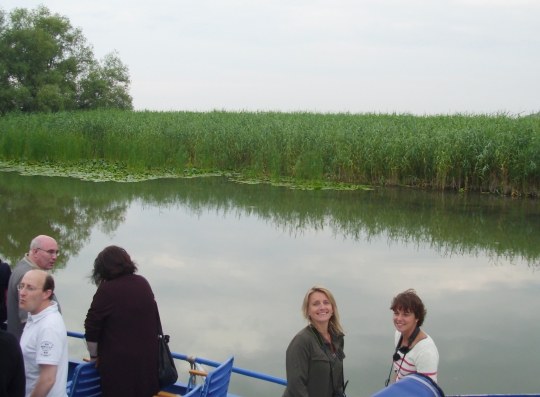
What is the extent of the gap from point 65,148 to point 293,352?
19.7m

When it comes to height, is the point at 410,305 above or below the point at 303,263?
above

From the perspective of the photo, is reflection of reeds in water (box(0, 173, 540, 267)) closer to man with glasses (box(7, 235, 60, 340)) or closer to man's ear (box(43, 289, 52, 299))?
man with glasses (box(7, 235, 60, 340))

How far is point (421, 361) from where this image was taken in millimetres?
3072

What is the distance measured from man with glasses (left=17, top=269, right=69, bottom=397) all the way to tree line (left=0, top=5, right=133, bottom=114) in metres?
36.6

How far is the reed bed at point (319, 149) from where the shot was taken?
16.4m

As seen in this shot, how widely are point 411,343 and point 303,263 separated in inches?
227

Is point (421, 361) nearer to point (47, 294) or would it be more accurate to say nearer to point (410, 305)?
point (410, 305)

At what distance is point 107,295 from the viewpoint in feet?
10.6

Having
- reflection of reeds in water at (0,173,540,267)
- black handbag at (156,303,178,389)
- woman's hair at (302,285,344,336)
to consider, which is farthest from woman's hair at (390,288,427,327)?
reflection of reeds in water at (0,173,540,267)

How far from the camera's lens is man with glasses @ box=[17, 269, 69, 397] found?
2.83 m

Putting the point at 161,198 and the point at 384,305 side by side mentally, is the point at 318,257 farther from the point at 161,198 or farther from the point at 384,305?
the point at 161,198

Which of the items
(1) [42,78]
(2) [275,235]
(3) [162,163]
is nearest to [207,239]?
(2) [275,235]

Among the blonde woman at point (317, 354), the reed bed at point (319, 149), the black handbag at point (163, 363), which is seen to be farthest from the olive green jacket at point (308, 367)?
the reed bed at point (319, 149)

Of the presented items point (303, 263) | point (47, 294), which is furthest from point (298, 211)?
point (47, 294)
